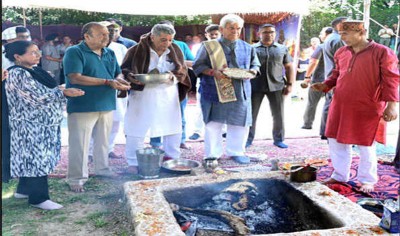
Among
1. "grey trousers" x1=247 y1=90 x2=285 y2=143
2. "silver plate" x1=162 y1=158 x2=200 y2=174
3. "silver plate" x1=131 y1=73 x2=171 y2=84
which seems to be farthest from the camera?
"grey trousers" x1=247 y1=90 x2=285 y2=143

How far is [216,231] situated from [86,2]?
7.27 m

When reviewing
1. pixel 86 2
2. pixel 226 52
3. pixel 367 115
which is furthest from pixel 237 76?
pixel 86 2

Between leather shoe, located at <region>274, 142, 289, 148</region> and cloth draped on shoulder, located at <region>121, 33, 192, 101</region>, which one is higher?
cloth draped on shoulder, located at <region>121, 33, 192, 101</region>

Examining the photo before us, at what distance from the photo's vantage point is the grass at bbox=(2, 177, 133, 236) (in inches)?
147

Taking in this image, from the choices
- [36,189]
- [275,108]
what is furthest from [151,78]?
[275,108]

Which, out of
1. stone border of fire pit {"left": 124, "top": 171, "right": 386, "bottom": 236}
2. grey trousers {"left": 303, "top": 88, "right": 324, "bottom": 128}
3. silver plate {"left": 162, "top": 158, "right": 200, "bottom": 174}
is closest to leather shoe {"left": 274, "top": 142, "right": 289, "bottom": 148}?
grey trousers {"left": 303, "top": 88, "right": 324, "bottom": 128}

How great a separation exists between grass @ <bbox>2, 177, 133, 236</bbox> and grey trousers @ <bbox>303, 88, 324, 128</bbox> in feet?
14.1

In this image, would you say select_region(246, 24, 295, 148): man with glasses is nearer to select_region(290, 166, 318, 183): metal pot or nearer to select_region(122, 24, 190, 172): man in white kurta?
select_region(122, 24, 190, 172): man in white kurta

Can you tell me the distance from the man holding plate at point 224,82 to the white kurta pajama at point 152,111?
45 cm

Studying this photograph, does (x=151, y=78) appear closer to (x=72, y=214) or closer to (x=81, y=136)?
(x=81, y=136)

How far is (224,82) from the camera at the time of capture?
5.58 metres

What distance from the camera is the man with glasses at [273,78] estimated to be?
6430mm

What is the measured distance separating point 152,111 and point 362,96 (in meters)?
2.55

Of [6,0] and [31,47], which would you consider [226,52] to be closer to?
[31,47]
